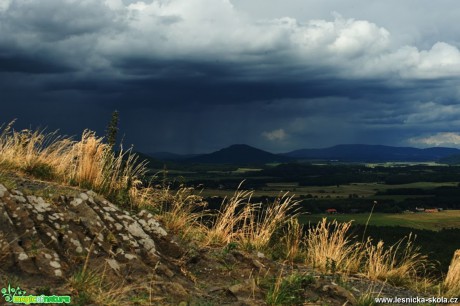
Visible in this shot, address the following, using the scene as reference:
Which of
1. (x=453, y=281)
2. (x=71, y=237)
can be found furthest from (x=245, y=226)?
(x=453, y=281)

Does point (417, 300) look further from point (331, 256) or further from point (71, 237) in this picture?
point (71, 237)

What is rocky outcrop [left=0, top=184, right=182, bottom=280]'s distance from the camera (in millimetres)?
7016

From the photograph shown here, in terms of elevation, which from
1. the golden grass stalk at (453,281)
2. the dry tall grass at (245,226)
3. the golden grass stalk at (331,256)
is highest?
the dry tall grass at (245,226)

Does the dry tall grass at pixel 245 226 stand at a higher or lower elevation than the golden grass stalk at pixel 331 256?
higher

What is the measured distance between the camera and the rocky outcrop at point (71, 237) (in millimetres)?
7016

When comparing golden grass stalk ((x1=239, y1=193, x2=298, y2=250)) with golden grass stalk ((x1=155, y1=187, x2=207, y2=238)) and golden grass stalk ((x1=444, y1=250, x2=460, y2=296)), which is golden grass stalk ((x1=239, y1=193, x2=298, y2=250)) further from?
golden grass stalk ((x1=444, y1=250, x2=460, y2=296))

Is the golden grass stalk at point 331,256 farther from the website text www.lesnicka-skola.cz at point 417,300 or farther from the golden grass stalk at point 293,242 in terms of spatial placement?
the website text www.lesnicka-skola.cz at point 417,300

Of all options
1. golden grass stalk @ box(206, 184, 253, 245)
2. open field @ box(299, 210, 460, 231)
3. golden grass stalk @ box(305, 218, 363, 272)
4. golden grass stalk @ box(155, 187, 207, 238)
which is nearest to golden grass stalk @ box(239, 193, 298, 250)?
golden grass stalk @ box(206, 184, 253, 245)

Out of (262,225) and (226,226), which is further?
(226,226)

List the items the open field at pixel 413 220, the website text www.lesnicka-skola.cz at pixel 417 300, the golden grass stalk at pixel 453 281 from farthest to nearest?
the open field at pixel 413 220 → the golden grass stalk at pixel 453 281 → the website text www.lesnicka-skola.cz at pixel 417 300

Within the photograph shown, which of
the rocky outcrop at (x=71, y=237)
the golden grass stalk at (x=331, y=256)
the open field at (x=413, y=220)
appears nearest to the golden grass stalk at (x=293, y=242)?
the golden grass stalk at (x=331, y=256)

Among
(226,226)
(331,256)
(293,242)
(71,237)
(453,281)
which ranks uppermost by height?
(71,237)

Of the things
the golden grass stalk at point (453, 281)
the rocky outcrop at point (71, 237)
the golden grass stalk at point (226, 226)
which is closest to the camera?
the rocky outcrop at point (71, 237)

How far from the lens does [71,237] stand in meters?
8.04
